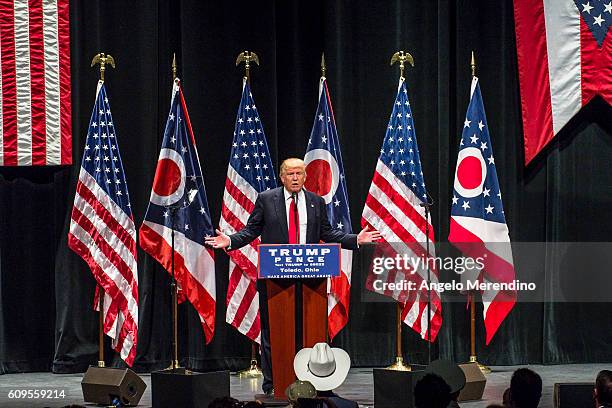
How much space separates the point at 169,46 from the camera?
370 inches

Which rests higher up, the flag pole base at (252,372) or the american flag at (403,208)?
the american flag at (403,208)

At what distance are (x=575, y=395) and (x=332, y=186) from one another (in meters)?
4.25

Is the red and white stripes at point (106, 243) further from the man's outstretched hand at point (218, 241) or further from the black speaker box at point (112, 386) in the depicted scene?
the man's outstretched hand at point (218, 241)

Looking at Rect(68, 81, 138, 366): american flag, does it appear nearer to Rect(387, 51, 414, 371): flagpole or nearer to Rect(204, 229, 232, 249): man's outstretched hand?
Rect(204, 229, 232, 249): man's outstretched hand

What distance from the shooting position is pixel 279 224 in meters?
7.23

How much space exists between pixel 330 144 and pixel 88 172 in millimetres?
2063

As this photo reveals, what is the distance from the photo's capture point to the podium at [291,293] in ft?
22.4

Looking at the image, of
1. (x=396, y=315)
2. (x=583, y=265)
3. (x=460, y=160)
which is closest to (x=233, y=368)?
(x=396, y=315)

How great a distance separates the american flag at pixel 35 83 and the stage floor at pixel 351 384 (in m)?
1.86

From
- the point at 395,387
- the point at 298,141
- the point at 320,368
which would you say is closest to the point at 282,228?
the point at 320,368

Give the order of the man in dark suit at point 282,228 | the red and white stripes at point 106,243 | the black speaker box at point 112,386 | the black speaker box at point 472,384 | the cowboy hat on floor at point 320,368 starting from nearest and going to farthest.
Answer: the cowboy hat on floor at point 320,368, the black speaker box at point 112,386, the man in dark suit at point 282,228, the black speaker box at point 472,384, the red and white stripes at point 106,243

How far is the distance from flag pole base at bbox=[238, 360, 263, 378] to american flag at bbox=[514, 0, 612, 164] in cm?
310

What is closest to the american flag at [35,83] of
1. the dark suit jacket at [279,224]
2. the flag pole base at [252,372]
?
the flag pole base at [252,372]
